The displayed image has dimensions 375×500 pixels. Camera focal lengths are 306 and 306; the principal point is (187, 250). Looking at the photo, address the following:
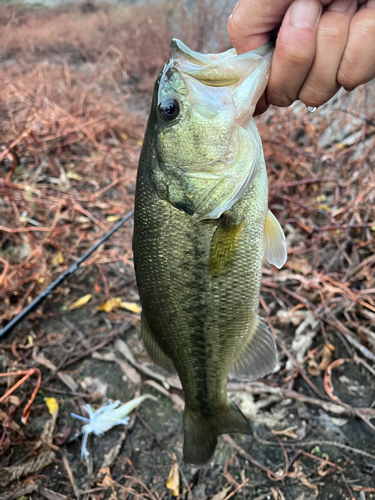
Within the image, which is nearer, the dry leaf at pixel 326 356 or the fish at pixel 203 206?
the fish at pixel 203 206

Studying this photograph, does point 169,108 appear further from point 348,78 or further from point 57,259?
point 57,259

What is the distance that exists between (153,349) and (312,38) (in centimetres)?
154

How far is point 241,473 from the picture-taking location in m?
1.98

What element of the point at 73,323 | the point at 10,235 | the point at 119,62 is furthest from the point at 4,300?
the point at 119,62

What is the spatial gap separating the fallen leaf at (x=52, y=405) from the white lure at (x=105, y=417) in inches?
5.7

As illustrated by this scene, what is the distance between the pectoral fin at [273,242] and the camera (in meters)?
1.40

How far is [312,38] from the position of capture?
1151 mm

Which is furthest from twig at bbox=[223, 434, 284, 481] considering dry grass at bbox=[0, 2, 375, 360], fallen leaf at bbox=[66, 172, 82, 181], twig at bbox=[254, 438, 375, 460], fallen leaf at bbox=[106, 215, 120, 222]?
fallen leaf at bbox=[66, 172, 82, 181]

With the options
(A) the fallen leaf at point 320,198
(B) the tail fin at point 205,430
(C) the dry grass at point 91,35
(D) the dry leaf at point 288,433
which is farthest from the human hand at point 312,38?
(C) the dry grass at point 91,35

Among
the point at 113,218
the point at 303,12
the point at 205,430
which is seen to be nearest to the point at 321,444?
the point at 205,430

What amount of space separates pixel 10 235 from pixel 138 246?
2721 mm

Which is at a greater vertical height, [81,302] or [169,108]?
[169,108]

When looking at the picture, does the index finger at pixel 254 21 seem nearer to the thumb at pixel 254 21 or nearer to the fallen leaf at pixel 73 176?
the thumb at pixel 254 21

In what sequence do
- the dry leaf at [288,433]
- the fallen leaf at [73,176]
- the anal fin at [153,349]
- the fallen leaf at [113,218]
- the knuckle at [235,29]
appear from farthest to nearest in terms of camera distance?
the fallen leaf at [73,176], the fallen leaf at [113,218], the dry leaf at [288,433], the anal fin at [153,349], the knuckle at [235,29]
